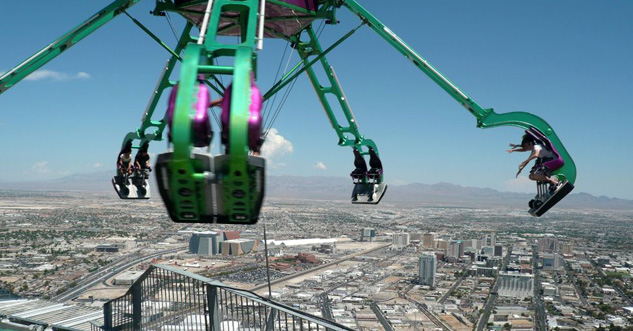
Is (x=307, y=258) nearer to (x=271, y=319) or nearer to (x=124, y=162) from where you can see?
(x=124, y=162)

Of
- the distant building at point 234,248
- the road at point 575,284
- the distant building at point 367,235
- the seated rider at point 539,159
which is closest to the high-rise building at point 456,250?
the road at point 575,284

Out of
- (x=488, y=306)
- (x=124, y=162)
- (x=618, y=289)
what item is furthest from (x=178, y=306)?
(x=618, y=289)

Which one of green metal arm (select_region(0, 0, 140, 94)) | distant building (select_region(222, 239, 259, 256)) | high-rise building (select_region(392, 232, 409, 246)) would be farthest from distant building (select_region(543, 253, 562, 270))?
green metal arm (select_region(0, 0, 140, 94))

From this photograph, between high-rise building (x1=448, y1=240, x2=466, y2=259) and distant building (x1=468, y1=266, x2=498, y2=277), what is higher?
high-rise building (x1=448, y1=240, x2=466, y2=259)

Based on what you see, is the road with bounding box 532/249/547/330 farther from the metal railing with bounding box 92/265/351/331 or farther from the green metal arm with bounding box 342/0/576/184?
the green metal arm with bounding box 342/0/576/184

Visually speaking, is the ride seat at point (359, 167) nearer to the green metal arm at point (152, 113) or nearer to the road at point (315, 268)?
the green metal arm at point (152, 113)

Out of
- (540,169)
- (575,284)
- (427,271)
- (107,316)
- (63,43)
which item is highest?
(63,43)
